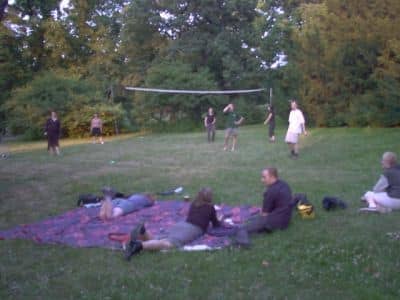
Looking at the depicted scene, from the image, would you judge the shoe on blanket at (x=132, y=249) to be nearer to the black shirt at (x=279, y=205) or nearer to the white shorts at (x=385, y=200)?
the black shirt at (x=279, y=205)

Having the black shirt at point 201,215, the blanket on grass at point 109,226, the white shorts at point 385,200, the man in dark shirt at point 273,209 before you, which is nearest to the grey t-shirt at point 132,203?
the blanket on grass at point 109,226

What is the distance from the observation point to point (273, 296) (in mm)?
5234

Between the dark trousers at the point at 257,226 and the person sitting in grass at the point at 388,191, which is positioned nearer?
the dark trousers at the point at 257,226

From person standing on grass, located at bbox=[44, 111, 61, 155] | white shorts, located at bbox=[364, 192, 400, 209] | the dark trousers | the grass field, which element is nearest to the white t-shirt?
the grass field

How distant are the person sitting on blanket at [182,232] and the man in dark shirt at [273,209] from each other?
55cm

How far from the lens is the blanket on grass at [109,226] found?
760cm

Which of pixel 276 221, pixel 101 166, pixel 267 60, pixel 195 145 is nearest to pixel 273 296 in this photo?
pixel 276 221

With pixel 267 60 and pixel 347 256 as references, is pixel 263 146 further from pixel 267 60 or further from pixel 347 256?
pixel 267 60

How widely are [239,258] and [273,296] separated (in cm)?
136

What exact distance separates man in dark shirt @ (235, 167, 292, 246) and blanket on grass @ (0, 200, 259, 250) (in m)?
0.41

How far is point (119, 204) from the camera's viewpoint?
9727 mm

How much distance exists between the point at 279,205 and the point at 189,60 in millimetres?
34578

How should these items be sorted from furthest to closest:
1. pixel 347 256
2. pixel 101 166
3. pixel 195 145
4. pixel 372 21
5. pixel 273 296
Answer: pixel 372 21 → pixel 195 145 → pixel 101 166 → pixel 347 256 → pixel 273 296

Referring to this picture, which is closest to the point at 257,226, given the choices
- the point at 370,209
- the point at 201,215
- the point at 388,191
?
the point at 201,215
